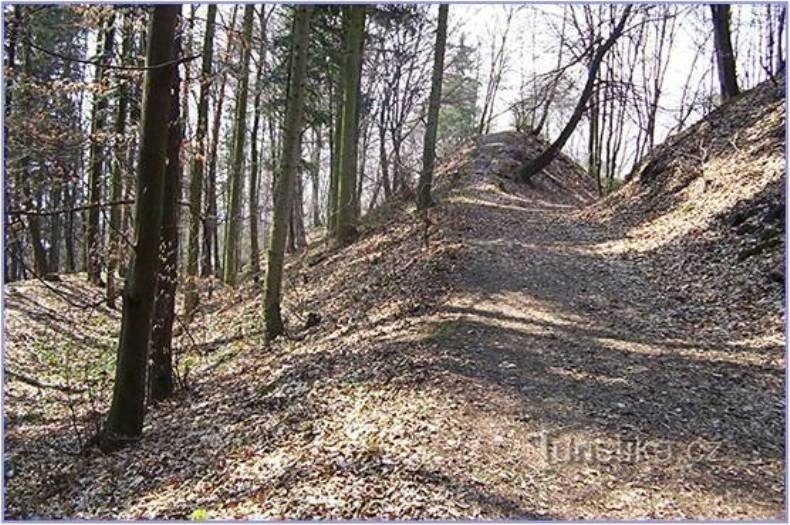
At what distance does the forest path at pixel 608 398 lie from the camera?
15.8 feet

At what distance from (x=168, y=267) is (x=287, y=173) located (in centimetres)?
263

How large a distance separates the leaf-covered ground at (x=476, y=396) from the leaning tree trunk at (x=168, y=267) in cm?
39

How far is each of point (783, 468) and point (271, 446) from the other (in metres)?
4.29

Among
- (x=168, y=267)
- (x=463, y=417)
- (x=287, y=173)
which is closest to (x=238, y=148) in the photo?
(x=287, y=173)

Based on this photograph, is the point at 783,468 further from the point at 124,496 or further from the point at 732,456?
the point at 124,496

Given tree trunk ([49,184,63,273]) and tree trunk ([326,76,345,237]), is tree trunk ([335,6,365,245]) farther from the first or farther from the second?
tree trunk ([49,184,63,273])

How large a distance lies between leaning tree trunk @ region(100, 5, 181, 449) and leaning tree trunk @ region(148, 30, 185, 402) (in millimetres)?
690

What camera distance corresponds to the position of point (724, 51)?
15078mm

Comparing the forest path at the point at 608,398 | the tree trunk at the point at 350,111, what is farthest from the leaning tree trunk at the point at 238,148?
the forest path at the point at 608,398

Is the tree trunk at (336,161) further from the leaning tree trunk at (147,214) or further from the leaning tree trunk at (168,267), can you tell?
the leaning tree trunk at (147,214)

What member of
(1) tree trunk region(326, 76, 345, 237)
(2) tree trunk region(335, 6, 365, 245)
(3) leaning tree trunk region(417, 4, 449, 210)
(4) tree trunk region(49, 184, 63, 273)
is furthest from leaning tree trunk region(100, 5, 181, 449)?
(4) tree trunk region(49, 184, 63, 273)

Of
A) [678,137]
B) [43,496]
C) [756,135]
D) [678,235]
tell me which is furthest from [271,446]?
[678,137]

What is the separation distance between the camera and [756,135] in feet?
40.4

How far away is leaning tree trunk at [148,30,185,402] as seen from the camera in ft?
25.4
